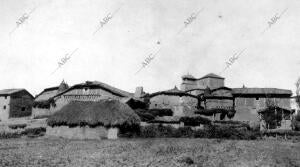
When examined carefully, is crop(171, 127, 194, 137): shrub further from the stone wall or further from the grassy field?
the stone wall

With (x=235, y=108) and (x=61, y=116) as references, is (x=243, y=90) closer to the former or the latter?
(x=235, y=108)

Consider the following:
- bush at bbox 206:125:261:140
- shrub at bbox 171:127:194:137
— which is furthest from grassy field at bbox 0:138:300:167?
shrub at bbox 171:127:194:137

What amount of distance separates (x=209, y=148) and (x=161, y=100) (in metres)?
35.3

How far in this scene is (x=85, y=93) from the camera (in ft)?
183

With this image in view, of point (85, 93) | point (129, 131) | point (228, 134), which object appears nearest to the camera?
point (228, 134)

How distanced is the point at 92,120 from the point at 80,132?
162 centimetres

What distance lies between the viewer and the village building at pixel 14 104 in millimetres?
56625

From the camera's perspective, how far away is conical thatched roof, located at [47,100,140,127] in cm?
2927

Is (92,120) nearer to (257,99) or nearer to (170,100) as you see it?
(170,100)

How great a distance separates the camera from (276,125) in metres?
44.2

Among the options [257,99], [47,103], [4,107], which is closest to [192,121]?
[257,99]

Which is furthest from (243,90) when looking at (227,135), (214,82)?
(227,135)

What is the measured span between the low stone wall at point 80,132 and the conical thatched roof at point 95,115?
1.25 feet

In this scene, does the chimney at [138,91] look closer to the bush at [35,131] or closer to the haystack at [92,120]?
the bush at [35,131]
